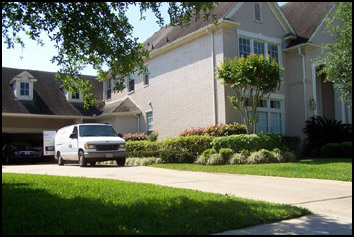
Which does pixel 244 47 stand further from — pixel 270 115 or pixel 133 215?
pixel 133 215

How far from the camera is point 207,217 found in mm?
5340

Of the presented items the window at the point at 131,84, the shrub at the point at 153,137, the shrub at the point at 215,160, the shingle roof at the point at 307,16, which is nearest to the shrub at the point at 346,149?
the shrub at the point at 215,160

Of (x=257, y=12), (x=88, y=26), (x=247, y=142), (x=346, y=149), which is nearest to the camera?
(x=88, y=26)

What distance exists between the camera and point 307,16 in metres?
23.5

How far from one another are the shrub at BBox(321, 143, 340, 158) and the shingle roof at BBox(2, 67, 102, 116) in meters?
16.4

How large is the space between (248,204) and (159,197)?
1.68 meters

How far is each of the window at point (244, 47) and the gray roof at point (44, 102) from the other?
28.5 ft

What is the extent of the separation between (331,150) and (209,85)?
279 inches

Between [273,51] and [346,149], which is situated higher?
[273,51]

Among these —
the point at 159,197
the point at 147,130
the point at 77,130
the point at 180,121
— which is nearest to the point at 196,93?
the point at 180,121

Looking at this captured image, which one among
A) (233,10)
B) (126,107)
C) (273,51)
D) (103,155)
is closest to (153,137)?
(126,107)

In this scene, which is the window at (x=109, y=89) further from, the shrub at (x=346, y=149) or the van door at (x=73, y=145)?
the shrub at (x=346, y=149)

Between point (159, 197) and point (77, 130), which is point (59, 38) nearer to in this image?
point (159, 197)

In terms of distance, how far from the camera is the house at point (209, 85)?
63.8ft
